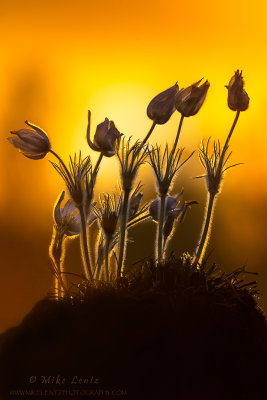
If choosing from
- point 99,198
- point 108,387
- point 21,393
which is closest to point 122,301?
point 108,387

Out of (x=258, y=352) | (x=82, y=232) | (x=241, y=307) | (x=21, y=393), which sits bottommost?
(x=21, y=393)

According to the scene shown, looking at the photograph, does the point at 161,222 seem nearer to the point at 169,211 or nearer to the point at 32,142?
the point at 169,211

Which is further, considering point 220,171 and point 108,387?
point 220,171

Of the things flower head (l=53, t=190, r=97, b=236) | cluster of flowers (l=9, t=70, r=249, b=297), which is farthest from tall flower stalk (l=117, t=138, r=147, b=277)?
flower head (l=53, t=190, r=97, b=236)

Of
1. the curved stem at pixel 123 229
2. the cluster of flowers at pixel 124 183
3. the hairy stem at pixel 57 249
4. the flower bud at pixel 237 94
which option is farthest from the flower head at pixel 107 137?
the flower bud at pixel 237 94

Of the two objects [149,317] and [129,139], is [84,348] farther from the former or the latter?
[129,139]

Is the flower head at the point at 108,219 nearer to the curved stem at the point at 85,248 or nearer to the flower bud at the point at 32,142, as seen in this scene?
the curved stem at the point at 85,248
